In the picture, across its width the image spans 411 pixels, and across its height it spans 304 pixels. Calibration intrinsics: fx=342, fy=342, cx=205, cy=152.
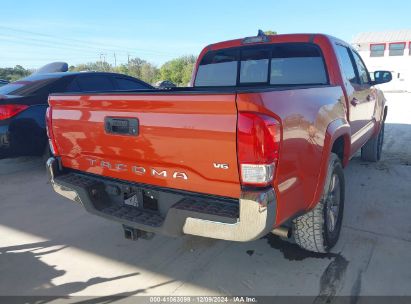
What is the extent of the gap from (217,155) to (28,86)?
4.79 meters

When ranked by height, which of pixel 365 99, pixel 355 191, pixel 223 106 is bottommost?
pixel 355 191

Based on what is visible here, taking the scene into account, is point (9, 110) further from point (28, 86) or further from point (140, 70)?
point (140, 70)

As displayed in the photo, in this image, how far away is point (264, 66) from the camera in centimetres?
381

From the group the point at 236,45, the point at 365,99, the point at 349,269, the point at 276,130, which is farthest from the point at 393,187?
the point at 276,130

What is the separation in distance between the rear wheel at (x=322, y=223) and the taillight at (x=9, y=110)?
449 cm

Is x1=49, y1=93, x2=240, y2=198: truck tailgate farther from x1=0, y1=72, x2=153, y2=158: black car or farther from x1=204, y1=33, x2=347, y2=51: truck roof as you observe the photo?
x1=0, y1=72, x2=153, y2=158: black car

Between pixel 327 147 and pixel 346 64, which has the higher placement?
pixel 346 64

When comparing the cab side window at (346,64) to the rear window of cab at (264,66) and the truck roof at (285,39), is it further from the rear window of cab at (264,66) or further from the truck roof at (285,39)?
the rear window of cab at (264,66)

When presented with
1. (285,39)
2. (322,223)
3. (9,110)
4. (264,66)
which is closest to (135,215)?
(322,223)

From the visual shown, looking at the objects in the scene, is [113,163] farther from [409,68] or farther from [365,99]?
[409,68]

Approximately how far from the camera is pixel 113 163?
2639 mm

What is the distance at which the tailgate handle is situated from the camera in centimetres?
239

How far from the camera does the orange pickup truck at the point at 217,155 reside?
1.98 metres

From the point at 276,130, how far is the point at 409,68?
43076 millimetres
